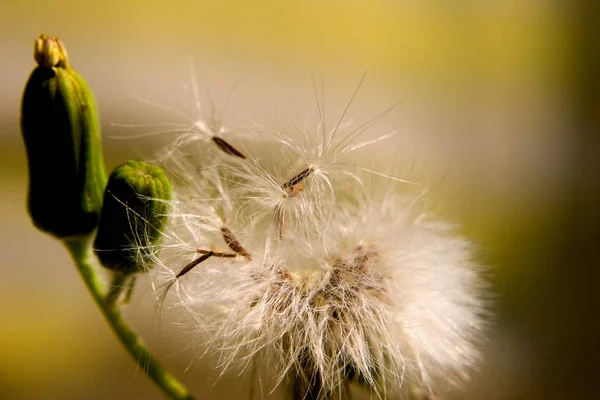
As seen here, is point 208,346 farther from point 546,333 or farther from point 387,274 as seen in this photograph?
point 546,333

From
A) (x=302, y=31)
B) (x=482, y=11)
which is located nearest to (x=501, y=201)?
(x=482, y=11)

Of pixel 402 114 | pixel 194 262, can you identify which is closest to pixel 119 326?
pixel 194 262

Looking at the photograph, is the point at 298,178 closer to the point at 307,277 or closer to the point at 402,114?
the point at 307,277

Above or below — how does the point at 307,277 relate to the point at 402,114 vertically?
below

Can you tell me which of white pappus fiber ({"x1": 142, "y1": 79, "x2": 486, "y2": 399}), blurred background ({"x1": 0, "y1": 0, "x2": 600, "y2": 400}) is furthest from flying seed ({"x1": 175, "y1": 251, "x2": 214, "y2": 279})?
blurred background ({"x1": 0, "y1": 0, "x2": 600, "y2": 400})

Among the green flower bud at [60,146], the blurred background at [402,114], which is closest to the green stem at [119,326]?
the green flower bud at [60,146]

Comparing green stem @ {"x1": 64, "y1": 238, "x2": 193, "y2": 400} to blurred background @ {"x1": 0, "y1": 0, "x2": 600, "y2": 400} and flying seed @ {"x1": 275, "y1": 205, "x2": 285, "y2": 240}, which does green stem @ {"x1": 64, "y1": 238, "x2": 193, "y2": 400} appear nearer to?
flying seed @ {"x1": 275, "y1": 205, "x2": 285, "y2": 240}
